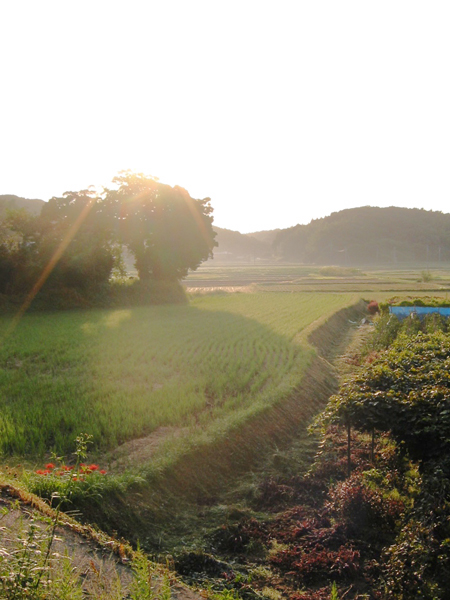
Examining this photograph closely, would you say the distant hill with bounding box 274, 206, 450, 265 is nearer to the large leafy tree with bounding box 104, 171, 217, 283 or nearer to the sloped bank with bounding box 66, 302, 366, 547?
the large leafy tree with bounding box 104, 171, 217, 283

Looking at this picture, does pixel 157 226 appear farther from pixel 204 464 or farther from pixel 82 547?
pixel 82 547

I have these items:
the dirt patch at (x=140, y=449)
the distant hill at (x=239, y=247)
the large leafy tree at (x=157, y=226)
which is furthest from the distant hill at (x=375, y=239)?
the dirt patch at (x=140, y=449)

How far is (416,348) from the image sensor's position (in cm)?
893

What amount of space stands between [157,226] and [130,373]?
67.5 feet

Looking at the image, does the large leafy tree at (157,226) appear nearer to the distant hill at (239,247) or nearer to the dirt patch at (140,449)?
the dirt patch at (140,449)

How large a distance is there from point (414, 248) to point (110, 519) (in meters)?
113

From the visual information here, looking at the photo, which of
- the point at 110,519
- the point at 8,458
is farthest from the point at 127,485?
the point at 8,458

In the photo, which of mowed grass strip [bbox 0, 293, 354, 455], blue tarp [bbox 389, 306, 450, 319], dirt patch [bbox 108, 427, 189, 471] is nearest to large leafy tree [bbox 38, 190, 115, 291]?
mowed grass strip [bbox 0, 293, 354, 455]

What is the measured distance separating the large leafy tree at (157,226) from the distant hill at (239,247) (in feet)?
358

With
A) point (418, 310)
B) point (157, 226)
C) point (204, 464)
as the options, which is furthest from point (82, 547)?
point (157, 226)

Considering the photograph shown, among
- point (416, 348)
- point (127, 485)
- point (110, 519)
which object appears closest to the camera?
point (110, 519)

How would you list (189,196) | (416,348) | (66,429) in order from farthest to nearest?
(189,196) → (416,348) → (66,429)

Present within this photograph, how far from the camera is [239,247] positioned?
16488 centimetres

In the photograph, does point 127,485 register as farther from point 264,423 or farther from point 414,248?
point 414,248
